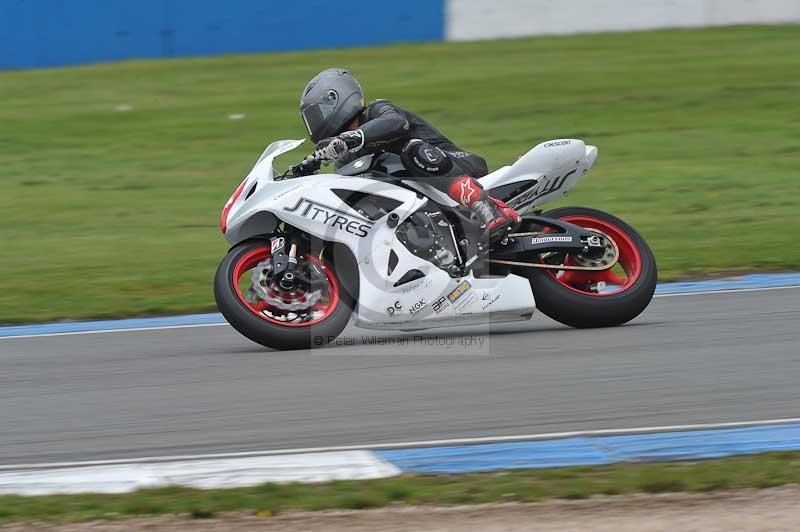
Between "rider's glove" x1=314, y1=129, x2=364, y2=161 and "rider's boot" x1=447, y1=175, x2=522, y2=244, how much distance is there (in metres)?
0.64

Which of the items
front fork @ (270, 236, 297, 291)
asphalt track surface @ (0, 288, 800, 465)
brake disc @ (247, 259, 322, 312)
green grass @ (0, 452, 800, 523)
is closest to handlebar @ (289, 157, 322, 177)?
front fork @ (270, 236, 297, 291)

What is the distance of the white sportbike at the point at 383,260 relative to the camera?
764 cm

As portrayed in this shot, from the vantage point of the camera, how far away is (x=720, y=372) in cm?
689

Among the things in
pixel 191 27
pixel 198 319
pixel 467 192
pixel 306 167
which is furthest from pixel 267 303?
pixel 191 27

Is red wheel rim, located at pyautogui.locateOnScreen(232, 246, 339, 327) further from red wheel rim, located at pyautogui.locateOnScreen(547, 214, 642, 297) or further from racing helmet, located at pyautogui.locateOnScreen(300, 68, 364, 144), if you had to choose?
red wheel rim, located at pyautogui.locateOnScreen(547, 214, 642, 297)

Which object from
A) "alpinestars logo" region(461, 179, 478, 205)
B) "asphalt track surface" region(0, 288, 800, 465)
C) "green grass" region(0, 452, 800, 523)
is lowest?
"asphalt track surface" region(0, 288, 800, 465)

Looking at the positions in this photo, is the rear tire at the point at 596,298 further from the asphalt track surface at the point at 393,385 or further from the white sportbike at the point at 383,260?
the asphalt track surface at the point at 393,385

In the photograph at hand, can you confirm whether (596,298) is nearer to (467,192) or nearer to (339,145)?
(467,192)

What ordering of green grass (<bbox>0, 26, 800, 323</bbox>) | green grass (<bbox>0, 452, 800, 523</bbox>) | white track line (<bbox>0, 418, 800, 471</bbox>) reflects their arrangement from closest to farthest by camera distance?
green grass (<bbox>0, 452, 800, 523</bbox>) < white track line (<bbox>0, 418, 800, 471</bbox>) < green grass (<bbox>0, 26, 800, 323</bbox>)

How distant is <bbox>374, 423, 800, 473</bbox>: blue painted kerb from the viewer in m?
5.48

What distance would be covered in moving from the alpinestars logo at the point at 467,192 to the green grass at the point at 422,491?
265 cm

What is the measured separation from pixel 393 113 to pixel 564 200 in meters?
6.83

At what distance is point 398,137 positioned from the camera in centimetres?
775

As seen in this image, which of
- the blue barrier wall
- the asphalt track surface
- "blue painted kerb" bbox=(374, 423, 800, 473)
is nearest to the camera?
"blue painted kerb" bbox=(374, 423, 800, 473)
